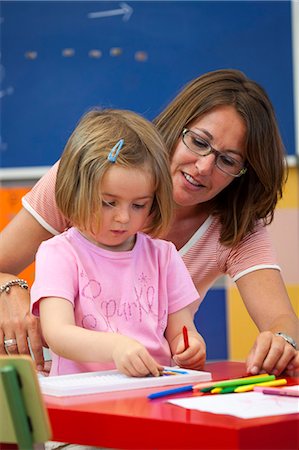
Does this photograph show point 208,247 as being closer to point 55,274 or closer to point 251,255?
point 251,255

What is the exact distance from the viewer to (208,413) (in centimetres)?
100

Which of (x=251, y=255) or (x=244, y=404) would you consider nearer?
(x=244, y=404)

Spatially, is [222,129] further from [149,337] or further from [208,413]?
[208,413]

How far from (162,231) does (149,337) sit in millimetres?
215

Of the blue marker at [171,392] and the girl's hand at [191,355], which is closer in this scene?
the blue marker at [171,392]

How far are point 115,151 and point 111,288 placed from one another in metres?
0.25

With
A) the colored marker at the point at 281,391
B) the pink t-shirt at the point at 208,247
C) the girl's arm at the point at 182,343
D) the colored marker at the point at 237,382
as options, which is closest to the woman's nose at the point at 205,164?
the pink t-shirt at the point at 208,247

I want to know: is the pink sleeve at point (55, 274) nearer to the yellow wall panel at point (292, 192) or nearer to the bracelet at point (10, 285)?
the bracelet at point (10, 285)

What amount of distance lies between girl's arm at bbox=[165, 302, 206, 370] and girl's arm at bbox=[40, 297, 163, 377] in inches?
5.4

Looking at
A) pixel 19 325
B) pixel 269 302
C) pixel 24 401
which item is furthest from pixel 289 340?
pixel 24 401

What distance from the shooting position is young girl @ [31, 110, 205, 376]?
1.43 metres

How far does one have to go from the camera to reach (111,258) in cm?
152

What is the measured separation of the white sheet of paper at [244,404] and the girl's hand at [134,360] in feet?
0.54

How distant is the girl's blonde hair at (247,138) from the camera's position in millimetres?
2062
